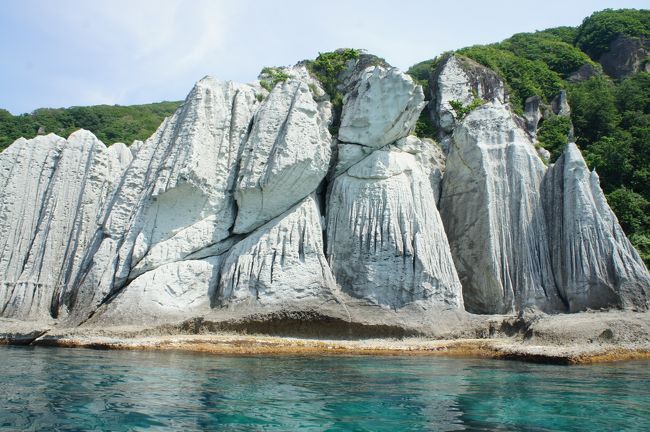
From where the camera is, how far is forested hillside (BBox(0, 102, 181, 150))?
1566 inches

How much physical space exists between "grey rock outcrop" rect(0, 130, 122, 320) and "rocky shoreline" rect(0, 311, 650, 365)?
2.39m

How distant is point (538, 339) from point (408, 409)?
805cm

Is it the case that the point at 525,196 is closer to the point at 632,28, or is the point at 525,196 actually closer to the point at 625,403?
the point at 625,403

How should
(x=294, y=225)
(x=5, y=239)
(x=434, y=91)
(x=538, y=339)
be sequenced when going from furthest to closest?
(x=434, y=91) → (x=5, y=239) → (x=294, y=225) → (x=538, y=339)

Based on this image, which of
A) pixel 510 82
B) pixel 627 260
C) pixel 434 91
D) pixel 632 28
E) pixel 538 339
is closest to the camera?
pixel 538 339

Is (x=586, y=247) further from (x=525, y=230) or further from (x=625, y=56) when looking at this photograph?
(x=625, y=56)

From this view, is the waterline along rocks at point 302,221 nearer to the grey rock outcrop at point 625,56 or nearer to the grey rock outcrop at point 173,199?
the grey rock outcrop at point 173,199

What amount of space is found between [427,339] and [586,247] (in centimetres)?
608

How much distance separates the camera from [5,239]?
19.6m

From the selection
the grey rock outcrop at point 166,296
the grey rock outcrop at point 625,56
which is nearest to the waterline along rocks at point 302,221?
the grey rock outcrop at point 166,296

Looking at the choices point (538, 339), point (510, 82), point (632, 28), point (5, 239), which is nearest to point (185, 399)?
point (538, 339)

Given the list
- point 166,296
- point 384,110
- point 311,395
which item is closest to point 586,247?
point 384,110

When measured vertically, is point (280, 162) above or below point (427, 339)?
above

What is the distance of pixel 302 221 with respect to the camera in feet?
59.8
